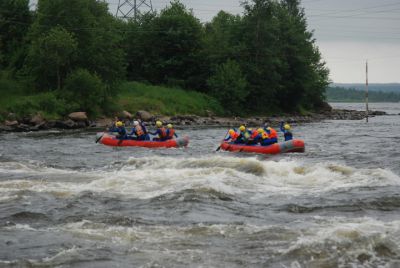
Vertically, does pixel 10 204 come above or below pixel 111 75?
below

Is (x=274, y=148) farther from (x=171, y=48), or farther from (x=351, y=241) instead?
(x=171, y=48)

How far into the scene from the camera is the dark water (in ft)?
31.8

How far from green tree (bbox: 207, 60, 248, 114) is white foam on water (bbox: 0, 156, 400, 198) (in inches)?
1410

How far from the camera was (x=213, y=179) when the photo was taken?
16891mm

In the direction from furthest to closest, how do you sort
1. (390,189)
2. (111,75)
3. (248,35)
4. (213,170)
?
(248,35)
(111,75)
(213,170)
(390,189)

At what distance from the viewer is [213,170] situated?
18.5m

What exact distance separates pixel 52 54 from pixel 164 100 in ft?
40.2

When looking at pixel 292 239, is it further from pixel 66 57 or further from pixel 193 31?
pixel 193 31

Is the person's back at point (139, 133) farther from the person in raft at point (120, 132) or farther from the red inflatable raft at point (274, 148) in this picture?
the red inflatable raft at point (274, 148)

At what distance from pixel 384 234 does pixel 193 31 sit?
50614 mm

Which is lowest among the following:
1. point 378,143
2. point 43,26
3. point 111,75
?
point 378,143

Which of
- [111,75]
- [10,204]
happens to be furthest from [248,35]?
[10,204]

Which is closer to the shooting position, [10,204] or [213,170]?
[10,204]

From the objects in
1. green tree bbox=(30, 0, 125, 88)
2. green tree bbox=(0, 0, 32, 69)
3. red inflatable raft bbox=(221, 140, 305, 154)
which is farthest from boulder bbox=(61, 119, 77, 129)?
red inflatable raft bbox=(221, 140, 305, 154)
